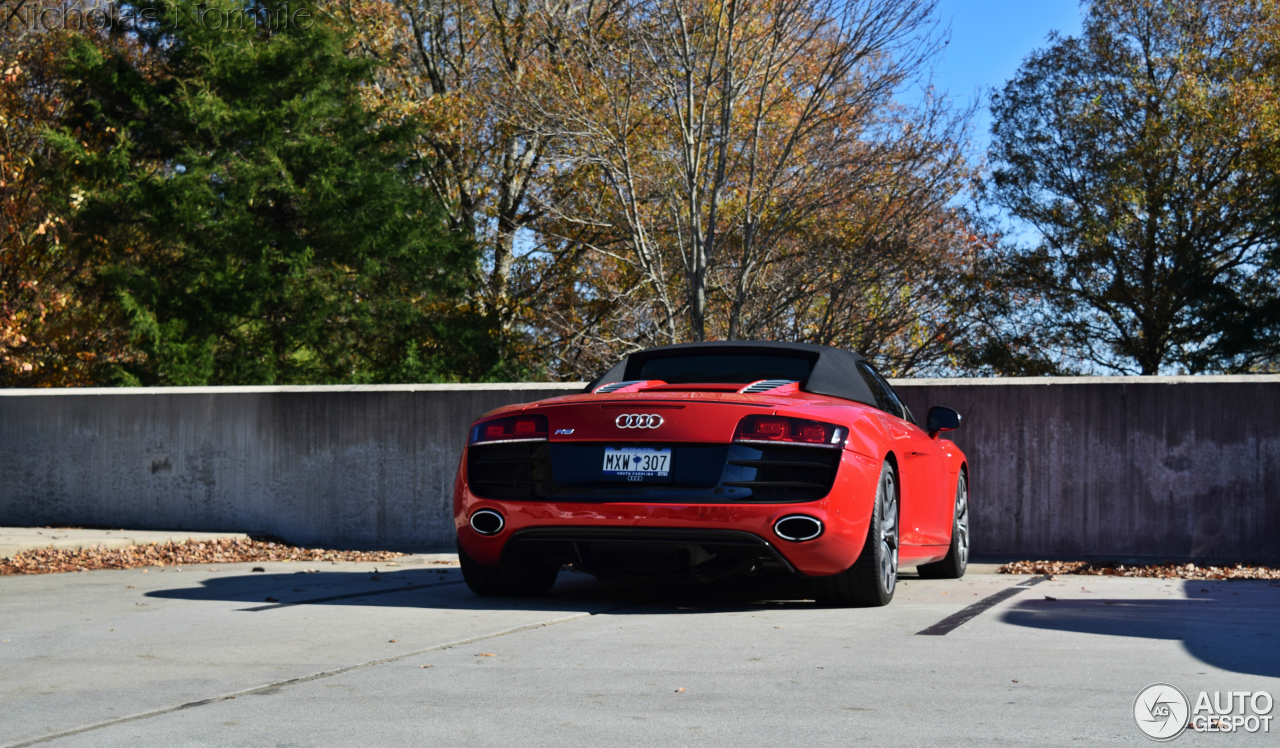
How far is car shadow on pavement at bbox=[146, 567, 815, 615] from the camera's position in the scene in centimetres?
691

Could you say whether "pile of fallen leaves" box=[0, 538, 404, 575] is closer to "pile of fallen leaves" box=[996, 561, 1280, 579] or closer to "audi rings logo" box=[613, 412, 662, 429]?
"audi rings logo" box=[613, 412, 662, 429]

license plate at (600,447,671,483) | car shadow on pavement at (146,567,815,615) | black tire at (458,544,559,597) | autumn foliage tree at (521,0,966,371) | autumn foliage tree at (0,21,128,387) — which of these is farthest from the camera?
autumn foliage tree at (0,21,128,387)

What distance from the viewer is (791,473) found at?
6305mm

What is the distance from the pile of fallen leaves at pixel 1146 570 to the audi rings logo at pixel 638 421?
4034 mm

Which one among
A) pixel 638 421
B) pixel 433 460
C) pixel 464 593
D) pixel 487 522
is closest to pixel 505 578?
pixel 464 593

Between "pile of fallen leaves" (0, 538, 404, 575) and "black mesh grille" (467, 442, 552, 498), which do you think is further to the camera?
"pile of fallen leaves" (0, 538, 404, 575)

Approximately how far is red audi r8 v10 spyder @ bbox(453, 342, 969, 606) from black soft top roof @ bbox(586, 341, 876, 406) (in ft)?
0.07

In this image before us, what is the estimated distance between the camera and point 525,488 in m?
6.64

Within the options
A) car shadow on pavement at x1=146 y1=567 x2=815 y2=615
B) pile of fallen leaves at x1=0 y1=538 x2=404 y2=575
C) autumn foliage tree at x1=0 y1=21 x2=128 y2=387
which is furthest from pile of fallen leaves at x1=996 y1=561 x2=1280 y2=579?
autumn foliage tree at x1=0 y1=21 x2=128 y2=387

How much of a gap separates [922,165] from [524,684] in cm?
1483

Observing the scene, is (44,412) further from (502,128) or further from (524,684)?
(502,128)

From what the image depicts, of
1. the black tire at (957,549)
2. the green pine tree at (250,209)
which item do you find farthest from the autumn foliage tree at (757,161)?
the black tire at (957,549)

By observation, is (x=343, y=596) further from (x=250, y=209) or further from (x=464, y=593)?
(x=250, y=209)

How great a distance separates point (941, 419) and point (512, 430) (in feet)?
9.28
